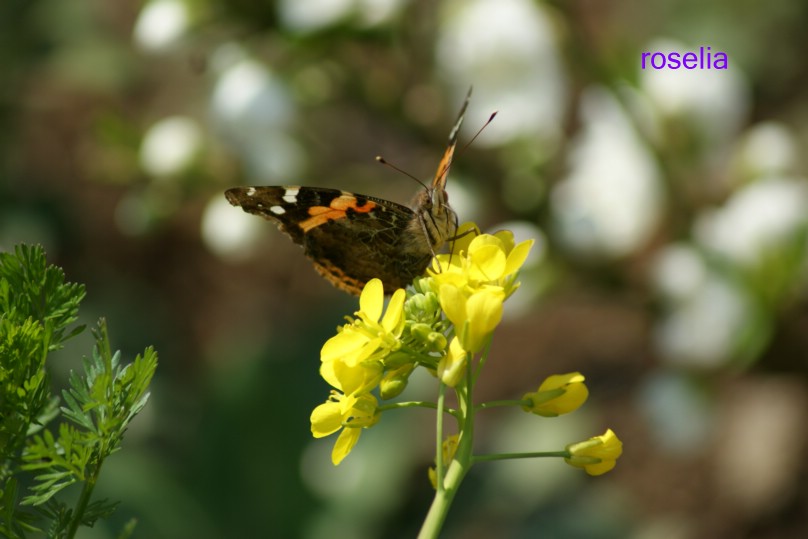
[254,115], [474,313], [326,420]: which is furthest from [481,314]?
[254,115]

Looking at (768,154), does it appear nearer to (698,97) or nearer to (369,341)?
(698,97)

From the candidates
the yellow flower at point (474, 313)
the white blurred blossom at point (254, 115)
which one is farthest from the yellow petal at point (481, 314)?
the white blurred blossom at point (254, 115)

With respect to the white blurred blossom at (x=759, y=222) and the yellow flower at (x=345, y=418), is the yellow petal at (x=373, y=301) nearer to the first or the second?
the yellow flower at (x=345, y=418)

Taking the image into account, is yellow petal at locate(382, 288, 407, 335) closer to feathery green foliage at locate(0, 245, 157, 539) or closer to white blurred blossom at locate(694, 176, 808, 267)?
feathery green foliage at locate(0, 245, 157, 539)

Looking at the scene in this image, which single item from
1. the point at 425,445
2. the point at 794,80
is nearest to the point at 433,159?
the point at 425,445

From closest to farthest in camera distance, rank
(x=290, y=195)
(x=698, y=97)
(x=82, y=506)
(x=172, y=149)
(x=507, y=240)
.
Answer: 1. (x=82, y=506)
2. (x=507, y=240)
3. (x=290, y=195)
4. (x=698, y=97)
5. (x=172, y=149)

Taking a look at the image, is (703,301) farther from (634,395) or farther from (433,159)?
(634,395)
